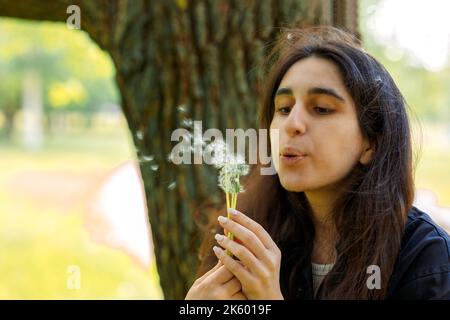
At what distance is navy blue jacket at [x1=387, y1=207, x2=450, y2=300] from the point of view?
138 centimetres

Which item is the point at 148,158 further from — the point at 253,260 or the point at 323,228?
the point at 253,260

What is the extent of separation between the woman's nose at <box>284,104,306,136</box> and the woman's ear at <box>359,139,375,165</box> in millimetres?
206

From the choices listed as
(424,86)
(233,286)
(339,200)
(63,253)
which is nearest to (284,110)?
(339,200)

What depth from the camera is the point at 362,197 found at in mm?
1537

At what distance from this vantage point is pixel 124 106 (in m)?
2.43

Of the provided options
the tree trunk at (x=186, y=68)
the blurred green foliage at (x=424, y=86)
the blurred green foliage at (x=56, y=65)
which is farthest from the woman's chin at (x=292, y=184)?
the blurred green foliage at (x=424, y=86)

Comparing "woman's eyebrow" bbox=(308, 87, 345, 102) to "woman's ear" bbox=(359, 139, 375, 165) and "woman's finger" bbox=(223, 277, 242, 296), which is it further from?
"woman's finger" bbox=(223, 277, 242, 296)

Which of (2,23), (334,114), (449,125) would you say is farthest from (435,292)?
(449,125)

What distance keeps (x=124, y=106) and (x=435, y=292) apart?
1.44 m

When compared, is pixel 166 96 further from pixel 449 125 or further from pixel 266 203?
pixel 449 125

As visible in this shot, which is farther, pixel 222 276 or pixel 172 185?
pixel 172 185

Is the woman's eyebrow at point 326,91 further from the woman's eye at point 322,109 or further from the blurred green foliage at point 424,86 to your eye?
the blurred green foliage at point 424,86

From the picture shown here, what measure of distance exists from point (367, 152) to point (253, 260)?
0.46 metres

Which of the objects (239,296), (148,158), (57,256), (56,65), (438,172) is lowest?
(57,256)
